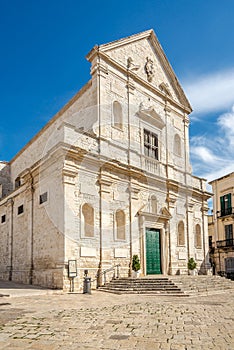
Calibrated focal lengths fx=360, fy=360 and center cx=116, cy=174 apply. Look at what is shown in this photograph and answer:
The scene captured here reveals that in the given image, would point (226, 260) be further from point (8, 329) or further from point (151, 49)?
point (8, 329)

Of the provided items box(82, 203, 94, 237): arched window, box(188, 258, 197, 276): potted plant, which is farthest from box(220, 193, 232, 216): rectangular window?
box(82, 203, 94, 237): arched window

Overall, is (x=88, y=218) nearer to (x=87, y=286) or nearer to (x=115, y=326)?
(x=87, y=286)

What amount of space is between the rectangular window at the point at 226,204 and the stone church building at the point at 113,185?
28.6ft

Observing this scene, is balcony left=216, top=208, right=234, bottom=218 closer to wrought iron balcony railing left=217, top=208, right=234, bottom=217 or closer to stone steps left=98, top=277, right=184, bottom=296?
wrought iron balcony railing left=217, top=208, right=234, bottom=217

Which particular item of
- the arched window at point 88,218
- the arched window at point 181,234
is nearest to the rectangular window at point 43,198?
the arched window at point 88,218

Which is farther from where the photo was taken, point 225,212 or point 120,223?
point 225,212

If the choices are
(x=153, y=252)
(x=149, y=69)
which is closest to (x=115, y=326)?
(x=153, y=252)

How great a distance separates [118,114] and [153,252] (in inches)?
284

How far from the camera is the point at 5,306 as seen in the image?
9.70 m

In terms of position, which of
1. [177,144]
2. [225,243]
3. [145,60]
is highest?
[145,60]

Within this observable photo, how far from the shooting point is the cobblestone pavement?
18.4 feet

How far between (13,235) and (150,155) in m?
8.47

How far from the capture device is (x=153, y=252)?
18.3 meters

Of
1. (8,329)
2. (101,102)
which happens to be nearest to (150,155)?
(101,102)
